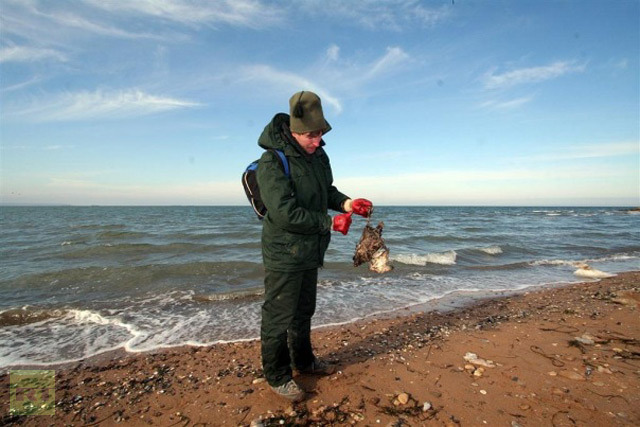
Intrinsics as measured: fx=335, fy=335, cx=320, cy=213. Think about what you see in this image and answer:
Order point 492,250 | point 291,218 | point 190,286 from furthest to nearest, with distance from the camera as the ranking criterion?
point 492,250, point 190,286, point 291,218

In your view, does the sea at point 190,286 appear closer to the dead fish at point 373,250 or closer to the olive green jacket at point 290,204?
the dead fish at point 373,250

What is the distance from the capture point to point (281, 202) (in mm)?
2906

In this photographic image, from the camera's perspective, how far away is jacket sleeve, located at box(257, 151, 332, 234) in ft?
9.53

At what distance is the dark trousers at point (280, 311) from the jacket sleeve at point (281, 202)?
21.4 inches

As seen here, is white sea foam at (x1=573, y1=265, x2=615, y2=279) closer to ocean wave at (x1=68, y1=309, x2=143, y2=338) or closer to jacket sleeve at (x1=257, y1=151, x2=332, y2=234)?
jacket sleeve at (x1=257, y1=151, x2=332, y2=234)

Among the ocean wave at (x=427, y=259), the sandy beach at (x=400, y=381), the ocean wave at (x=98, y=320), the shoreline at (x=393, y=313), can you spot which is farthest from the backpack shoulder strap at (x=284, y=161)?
the ocean wave at (x=427, y=259)

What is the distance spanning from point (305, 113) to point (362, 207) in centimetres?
114

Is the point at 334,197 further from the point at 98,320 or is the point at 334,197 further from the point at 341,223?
the point at 98,320

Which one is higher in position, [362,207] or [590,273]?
[362,207]

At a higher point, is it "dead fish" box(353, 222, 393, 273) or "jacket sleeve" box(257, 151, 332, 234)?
"jacket sleeve" box(257, 151, 332, 234)

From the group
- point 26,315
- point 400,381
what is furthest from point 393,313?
point 26,315

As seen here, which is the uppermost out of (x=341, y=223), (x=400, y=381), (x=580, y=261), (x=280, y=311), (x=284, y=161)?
(x=284, y=161)

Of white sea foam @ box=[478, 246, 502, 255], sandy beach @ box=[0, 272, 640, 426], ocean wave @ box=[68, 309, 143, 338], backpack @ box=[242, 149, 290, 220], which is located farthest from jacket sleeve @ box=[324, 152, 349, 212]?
white sea foam @ box=[478, 246, 502, 255]

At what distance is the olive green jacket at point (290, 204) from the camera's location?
2.93 meters
